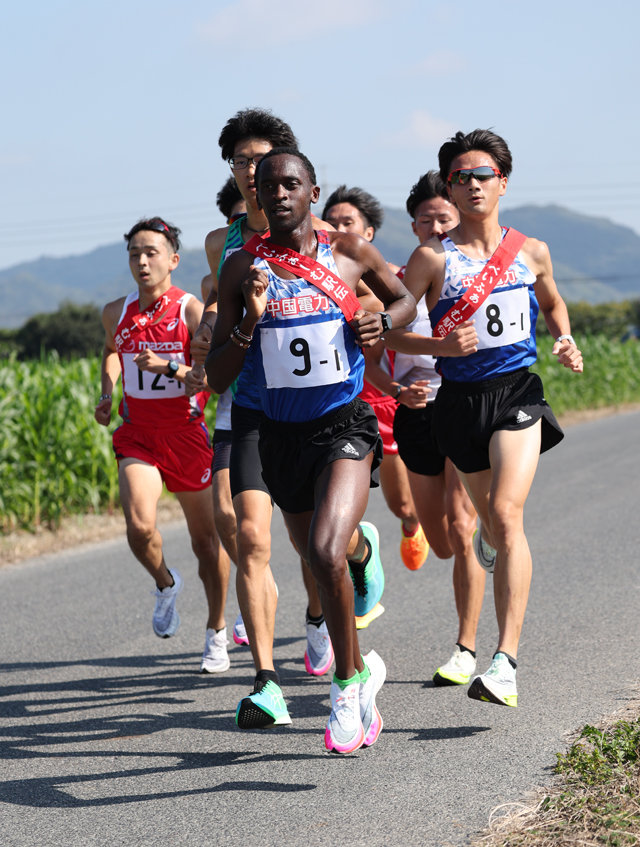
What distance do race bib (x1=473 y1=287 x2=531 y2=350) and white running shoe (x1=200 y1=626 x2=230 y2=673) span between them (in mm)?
2190

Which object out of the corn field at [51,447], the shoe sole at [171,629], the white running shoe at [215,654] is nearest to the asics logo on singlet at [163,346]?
the shoe sole at [171,629]

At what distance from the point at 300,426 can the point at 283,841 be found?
1.62 m

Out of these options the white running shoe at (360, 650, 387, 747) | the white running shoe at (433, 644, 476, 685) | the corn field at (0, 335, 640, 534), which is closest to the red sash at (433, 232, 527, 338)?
the white running shoe at (433, 644, 476, 685)

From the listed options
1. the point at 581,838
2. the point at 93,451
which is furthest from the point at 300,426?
the point at 93,451

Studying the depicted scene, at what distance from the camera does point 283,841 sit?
142 inches

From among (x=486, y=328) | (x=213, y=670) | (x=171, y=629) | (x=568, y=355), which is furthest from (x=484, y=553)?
(x=171, y=629)

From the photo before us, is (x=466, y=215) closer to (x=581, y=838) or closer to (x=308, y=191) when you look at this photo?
(x=308, y=191)

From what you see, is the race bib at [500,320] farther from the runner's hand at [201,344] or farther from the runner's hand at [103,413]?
the runner's hand at [103,413]

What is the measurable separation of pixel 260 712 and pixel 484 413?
172cm

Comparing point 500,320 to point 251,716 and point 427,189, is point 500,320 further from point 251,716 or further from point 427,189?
point 251,716

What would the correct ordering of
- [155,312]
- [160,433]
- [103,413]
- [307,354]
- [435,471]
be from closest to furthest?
[307,354]
[435,471]
[160,433]
[155,312]
[103,413]

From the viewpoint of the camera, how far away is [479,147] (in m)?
5.26

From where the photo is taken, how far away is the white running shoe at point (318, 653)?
580 centimetres

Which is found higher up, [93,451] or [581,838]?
[581,838]
